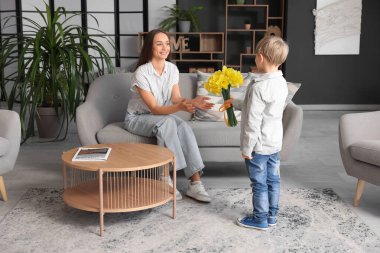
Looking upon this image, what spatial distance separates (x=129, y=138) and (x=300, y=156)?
1.81m

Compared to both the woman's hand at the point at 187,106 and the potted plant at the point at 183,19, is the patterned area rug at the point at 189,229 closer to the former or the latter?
the woman's hand at the point at 187,106

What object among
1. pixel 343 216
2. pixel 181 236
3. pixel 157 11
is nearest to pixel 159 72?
pixel 181 236

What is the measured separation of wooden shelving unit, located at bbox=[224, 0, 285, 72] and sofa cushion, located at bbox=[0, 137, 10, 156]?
16.6 feet

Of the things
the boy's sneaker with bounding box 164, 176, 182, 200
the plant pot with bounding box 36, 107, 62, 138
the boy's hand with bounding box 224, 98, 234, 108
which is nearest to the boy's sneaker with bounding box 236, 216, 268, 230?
the boy's sneaker with bounding box 164, 176, 182, 200

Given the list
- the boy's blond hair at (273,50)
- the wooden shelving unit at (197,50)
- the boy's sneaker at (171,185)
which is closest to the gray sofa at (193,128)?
the boy's sneaker at (171,185)

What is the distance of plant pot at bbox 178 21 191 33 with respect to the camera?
25.2 ft

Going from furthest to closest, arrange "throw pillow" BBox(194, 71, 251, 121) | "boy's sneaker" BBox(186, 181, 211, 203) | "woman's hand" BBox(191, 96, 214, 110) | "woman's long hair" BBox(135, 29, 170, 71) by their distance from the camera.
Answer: "throw pillow" BBox(194, 71, 251, 121)
"woman's long hair" BBox(135, 29, 170, 71)
"boy's sneaker" BBox(186, 181, 211, 203)
"woman's hand" BBox(191, 96, 214, 110)

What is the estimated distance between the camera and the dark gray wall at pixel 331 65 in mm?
7578

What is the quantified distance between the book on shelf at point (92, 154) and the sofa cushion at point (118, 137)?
529 millimetres

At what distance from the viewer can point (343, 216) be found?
3035 mm

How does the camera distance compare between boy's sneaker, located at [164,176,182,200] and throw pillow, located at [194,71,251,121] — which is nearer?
boy's sneaker, located at [164,176,182,200]

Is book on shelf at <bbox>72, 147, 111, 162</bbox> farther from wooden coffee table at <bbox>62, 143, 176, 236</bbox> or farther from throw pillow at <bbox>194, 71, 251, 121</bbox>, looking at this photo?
throw pillow at <bbox>194, 71, 251, 121</bbox>

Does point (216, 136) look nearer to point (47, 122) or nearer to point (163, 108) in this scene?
point (163, 108)

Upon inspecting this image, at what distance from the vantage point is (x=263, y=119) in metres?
2.71
